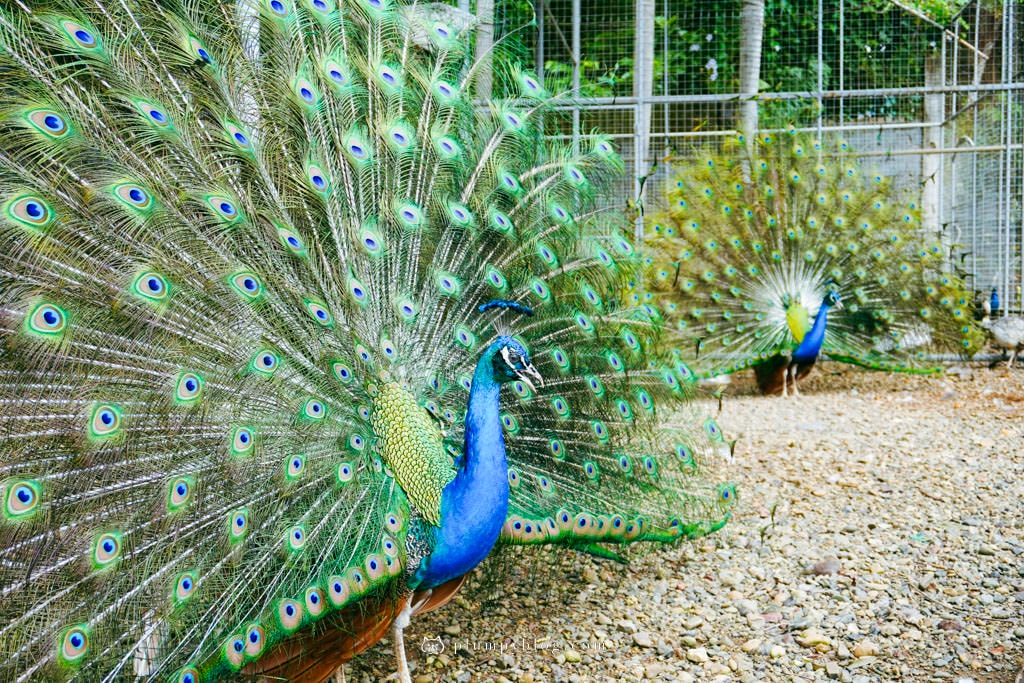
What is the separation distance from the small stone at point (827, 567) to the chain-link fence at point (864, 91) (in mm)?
5218

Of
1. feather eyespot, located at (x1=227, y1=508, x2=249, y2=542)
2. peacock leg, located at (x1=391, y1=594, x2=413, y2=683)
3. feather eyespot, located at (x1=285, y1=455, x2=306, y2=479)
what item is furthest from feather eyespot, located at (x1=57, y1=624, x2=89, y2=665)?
peacock leg, located at (x1=391, y1=594, x2=413, y2=683)

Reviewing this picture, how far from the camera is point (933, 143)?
35.4 feet

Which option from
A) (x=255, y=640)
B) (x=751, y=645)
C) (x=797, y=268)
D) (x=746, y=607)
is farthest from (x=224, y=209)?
(x=797, y=268)

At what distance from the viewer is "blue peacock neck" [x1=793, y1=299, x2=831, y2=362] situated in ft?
27.5

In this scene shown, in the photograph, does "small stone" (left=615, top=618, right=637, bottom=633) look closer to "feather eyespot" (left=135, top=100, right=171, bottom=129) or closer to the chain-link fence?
"feather eyespot" (left=135, top=100, right=171, bottom=129)

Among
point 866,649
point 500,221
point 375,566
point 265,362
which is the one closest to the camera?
point 375,566

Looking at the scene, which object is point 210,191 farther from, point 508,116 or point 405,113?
point 508,116

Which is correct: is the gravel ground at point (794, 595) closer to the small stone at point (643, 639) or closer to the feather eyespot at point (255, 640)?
the small stone at point (643, 639)

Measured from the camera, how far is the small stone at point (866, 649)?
3.53m

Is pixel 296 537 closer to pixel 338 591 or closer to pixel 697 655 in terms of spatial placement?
pixel 338 591

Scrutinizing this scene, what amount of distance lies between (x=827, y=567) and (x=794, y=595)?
32cm

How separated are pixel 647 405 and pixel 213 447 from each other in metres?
2.07

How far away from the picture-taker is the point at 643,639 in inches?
150

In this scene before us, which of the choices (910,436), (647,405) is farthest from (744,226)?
(647,405)
